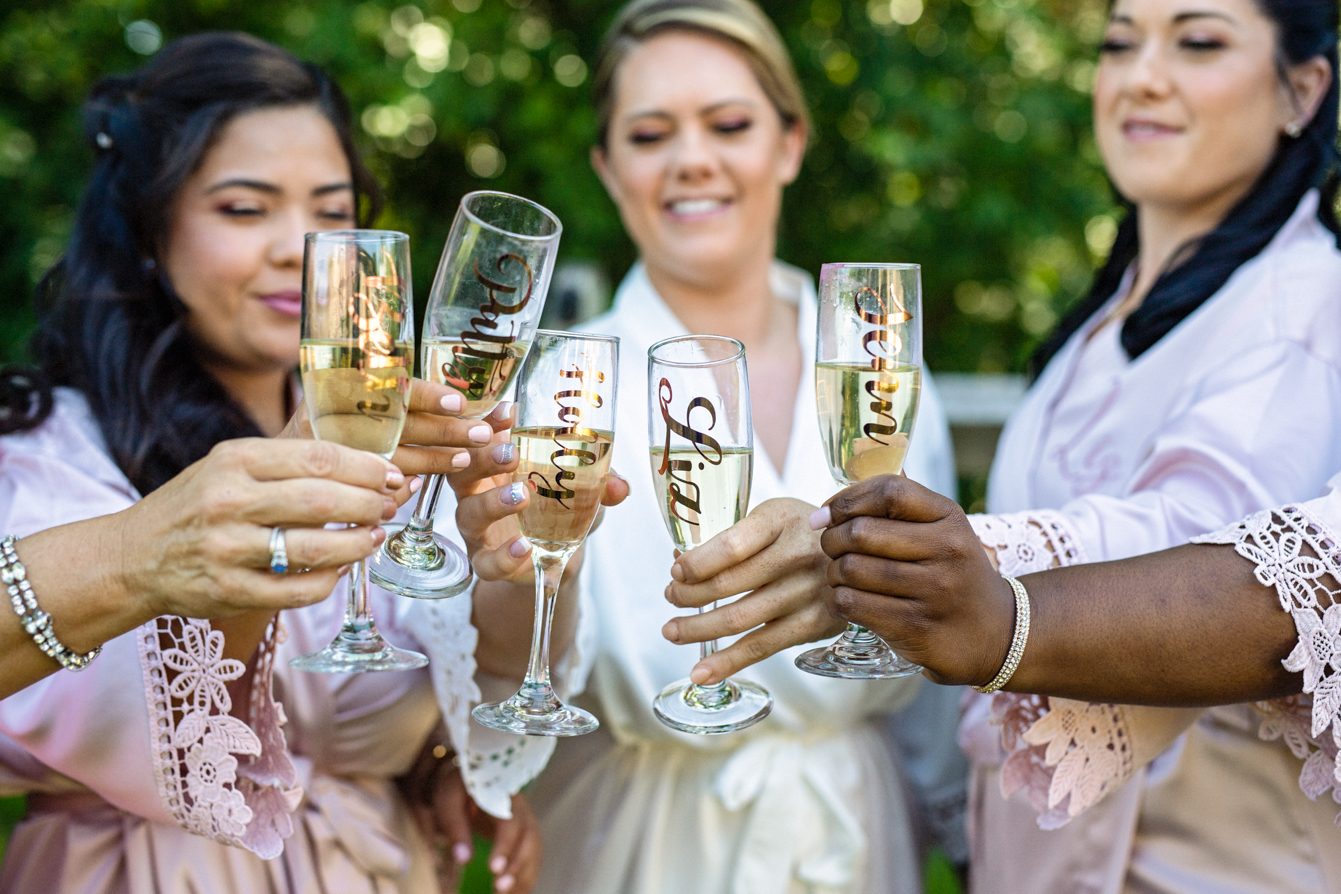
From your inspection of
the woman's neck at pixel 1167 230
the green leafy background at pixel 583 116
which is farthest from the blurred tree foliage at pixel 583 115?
the woman's neck at pixel 1167 230

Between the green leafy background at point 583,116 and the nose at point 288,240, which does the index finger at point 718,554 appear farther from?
the green leafy background at point 583,116

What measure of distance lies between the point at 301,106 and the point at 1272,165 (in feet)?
7.70

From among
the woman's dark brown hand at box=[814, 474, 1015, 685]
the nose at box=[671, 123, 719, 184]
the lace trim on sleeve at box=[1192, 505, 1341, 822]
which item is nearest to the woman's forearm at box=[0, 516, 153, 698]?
the woman's dark brown hand at box=[814, 474, 1015, 685]

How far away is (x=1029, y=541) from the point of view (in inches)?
82.9

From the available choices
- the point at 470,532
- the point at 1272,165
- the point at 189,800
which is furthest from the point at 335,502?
the point at 1272,165

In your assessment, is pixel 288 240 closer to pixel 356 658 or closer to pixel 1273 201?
pixel 356 658

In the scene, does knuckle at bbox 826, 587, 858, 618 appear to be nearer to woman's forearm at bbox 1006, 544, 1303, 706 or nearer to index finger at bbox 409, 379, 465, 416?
woman's forearm at bbox 1006, 544, 1303, 706

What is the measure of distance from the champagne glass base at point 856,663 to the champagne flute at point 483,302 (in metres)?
0.60

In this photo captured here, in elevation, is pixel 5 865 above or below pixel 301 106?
below

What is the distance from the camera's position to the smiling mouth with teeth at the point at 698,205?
3398mm

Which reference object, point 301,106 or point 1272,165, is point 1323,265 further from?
point 301,106

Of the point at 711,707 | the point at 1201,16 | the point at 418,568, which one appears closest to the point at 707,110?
the point at 1201,16

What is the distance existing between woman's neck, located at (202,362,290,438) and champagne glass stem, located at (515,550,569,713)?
122 cm

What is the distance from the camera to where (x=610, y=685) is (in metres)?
2.86
